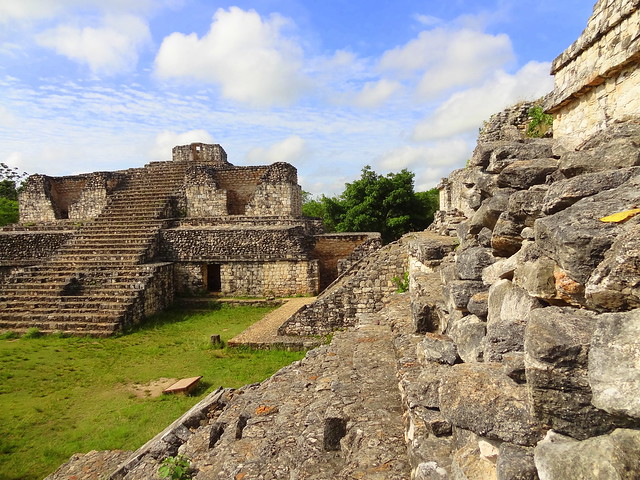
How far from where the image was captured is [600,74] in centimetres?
297

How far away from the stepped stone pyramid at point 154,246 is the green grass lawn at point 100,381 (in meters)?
1.29

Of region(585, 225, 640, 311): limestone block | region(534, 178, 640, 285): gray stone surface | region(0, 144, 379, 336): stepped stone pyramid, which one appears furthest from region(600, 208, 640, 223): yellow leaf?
region(0, 144, 379, 336): stepped stone pyramid

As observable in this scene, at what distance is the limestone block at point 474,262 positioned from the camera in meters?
2.94

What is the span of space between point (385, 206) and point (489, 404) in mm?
23907

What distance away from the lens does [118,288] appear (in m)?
12.9

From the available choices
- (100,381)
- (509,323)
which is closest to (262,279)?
(100,381)

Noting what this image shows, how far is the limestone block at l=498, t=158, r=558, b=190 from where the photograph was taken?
2.63 metres

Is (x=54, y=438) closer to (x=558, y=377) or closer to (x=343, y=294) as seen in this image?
(x=343, y=294)

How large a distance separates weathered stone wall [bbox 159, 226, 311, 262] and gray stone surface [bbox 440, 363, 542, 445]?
501 inches

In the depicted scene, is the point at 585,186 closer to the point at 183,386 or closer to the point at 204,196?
the point at 183,386

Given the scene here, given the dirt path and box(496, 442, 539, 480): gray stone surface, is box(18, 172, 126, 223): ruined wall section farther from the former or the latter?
box(496, 442, 539, 480): gray stone surface

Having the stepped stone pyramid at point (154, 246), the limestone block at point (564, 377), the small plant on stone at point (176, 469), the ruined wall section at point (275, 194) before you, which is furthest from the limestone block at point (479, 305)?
the ruined wall section at point (275, 194)

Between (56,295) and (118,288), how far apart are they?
197cm

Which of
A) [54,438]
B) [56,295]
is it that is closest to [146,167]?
[56,295]
